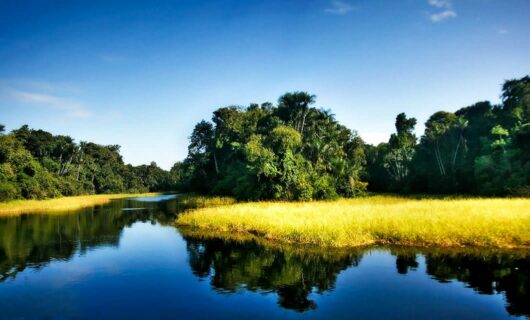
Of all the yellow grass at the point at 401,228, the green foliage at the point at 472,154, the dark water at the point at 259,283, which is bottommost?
the dark water at the point at 259,283

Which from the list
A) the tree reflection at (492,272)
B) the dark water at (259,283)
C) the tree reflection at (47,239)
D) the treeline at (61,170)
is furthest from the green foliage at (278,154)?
the treeline at (61,170)

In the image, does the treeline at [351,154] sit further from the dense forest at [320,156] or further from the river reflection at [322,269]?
the river reflection at [322,269]

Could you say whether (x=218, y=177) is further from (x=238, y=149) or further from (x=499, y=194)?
(x=499, y=194)

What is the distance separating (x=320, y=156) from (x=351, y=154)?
92.6ft

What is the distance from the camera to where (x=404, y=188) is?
218 ft

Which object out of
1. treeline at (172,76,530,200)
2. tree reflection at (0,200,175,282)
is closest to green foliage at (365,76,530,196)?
treeline at (172,76,530,200)

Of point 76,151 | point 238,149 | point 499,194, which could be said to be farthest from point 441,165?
point 76,151

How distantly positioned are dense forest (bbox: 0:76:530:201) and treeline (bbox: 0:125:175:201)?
32cm

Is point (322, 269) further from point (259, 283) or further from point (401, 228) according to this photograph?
point (401, 228)

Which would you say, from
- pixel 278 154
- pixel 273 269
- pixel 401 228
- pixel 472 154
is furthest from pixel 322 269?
pixel 472 154

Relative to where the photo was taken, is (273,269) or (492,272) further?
(273,269)

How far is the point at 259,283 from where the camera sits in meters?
16.2

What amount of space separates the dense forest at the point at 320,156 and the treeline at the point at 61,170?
0.32m

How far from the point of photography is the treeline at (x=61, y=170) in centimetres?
6688
